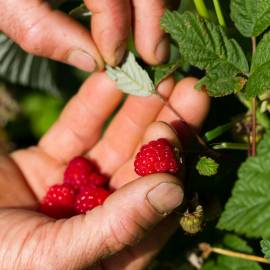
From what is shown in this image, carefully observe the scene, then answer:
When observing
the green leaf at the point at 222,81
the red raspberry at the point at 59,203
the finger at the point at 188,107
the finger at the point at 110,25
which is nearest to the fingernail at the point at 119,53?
the finger at the point at 110,25

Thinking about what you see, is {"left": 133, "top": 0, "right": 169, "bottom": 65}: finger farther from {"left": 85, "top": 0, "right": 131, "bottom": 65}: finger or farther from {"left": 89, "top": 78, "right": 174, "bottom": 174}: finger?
{"left": 89, "top": 78, "right": 174, "bottom": 174}: finger

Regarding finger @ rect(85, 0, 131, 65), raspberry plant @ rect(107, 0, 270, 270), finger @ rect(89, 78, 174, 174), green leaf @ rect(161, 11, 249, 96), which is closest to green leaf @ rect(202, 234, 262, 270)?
raspberry plant @ rect(107, 0, 270, 270)

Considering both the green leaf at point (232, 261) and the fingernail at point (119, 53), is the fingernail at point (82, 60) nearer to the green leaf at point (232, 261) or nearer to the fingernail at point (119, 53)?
the fingernail at point (119, 53)

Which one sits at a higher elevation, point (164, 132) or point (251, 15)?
point (251, 15)

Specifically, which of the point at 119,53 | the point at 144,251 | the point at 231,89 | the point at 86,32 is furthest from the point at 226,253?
the point at 86,32

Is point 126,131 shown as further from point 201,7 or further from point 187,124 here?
point 201,7

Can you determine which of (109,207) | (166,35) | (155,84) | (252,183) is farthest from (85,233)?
(166,35)
